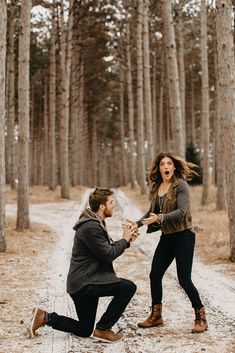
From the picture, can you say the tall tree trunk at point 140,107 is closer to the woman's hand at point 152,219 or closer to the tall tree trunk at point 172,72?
the tall tree trunk at point 172,72

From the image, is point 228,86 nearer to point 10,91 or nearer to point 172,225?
point 172,225

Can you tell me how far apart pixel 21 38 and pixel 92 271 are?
8.81 meters

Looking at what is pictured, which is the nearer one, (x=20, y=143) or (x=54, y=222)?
(x=20, y=143)

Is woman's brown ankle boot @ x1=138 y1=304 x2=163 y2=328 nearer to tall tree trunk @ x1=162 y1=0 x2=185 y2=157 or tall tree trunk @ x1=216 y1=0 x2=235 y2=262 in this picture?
tall tree trunk @ x1=216 y1=0 x2=235 y2=262

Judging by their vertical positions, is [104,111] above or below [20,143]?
above

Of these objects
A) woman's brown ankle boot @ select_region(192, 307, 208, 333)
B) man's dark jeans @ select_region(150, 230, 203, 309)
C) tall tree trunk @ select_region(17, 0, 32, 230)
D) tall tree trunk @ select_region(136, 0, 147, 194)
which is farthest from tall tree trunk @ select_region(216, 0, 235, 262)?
tall tree trunk @ select_region(136, 0, 147, 194)

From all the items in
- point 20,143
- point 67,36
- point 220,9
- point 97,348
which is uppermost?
point 67,36

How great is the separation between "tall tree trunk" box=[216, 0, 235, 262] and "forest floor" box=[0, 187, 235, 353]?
1256mm

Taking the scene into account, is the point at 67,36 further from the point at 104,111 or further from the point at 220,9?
the point at 104,111

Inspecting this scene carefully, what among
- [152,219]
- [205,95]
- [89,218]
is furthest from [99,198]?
[205,95]

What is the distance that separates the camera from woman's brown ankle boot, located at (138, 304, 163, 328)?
5016mm

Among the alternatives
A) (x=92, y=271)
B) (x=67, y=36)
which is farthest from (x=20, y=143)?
(x=67, y=36)

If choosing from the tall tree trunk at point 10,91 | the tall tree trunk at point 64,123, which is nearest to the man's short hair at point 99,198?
the tall tree trunk at point 64,123

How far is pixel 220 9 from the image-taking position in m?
8.16
